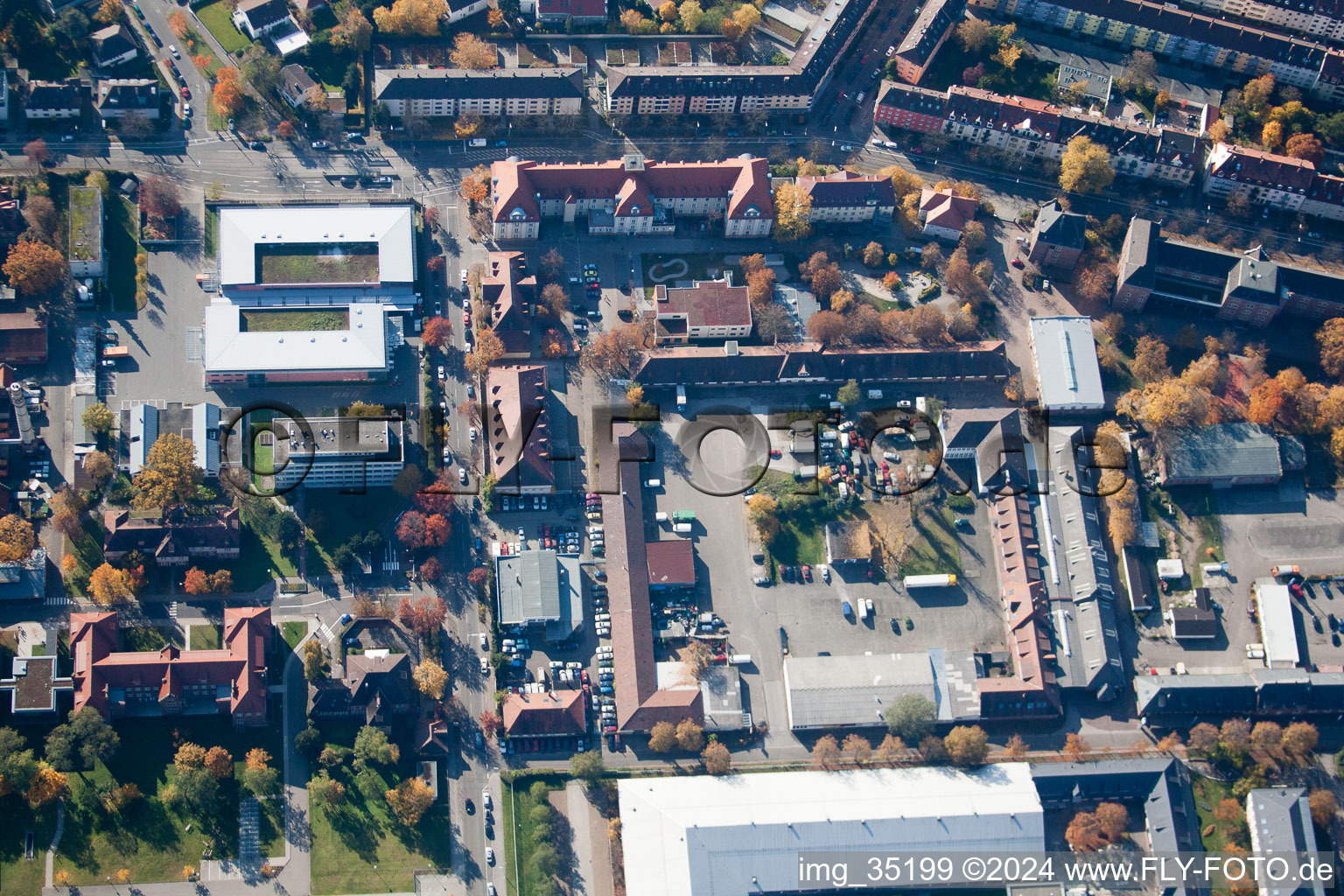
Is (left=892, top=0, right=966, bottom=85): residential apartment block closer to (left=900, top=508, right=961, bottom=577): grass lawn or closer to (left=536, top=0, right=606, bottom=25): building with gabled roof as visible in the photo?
(left=536, top=0, right=606, bottom=25): building with gabled roof

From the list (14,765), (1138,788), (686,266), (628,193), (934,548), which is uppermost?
(628,193)

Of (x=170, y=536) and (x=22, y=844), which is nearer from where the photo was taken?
(x=22, y=844)

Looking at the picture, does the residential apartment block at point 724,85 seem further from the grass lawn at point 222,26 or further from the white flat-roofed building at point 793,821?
the white flat-roofed building at point 793,821

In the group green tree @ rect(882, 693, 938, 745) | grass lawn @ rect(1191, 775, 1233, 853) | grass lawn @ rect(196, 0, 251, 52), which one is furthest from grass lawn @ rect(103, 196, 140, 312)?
grass lawn @ rect(1191, 775, 1233, 853)

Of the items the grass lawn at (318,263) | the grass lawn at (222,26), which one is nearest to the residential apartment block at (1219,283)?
the grass lawn at (318,263)

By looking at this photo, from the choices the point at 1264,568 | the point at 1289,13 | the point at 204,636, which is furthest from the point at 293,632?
the point at 1289,13

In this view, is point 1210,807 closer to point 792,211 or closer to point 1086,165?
point 1086,165
